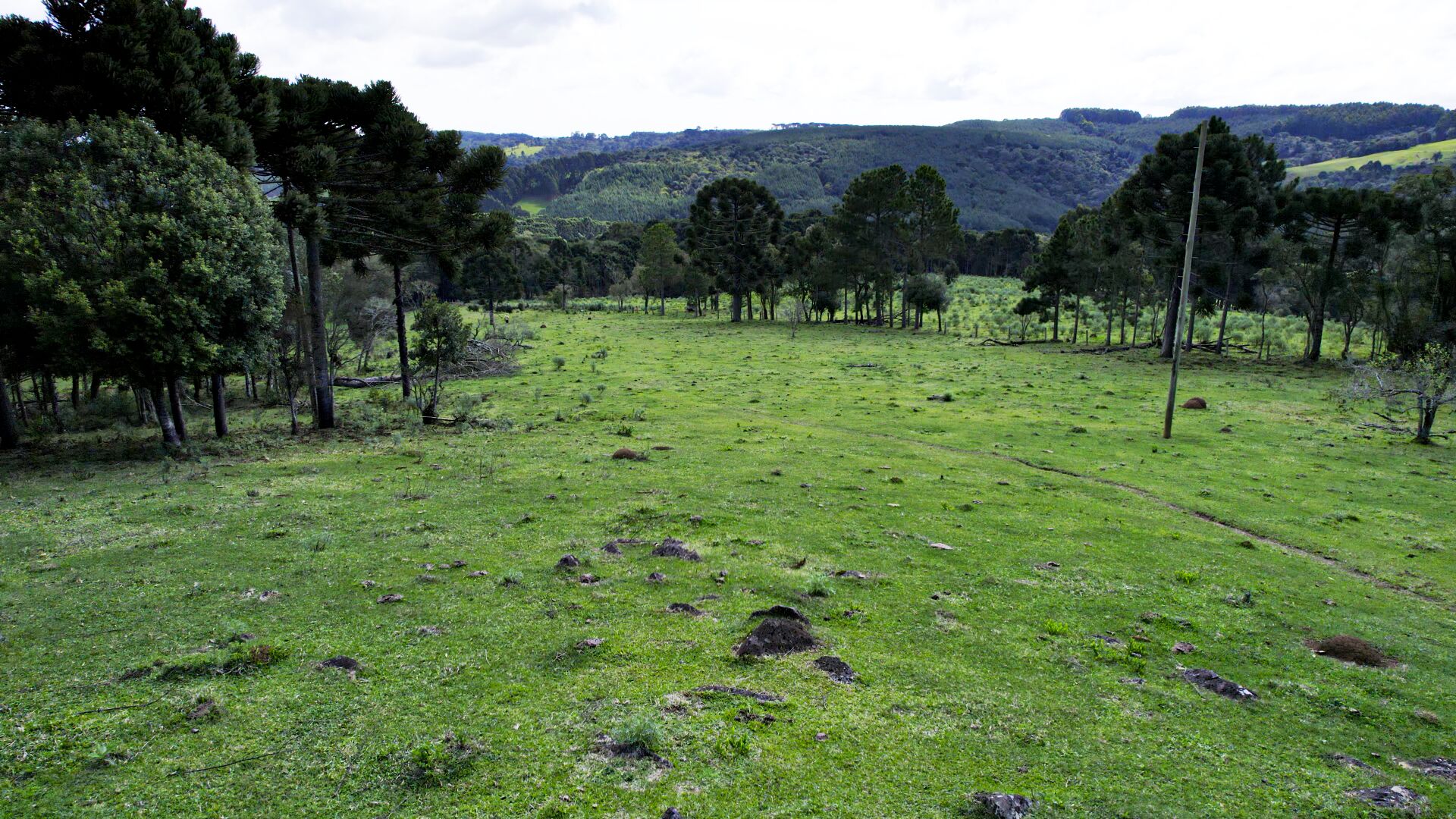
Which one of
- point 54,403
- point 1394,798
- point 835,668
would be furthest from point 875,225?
point 1394,798

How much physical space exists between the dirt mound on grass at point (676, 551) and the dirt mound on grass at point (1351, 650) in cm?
965

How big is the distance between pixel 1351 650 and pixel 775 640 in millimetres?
8199

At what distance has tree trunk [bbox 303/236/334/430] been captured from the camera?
87.6 feet

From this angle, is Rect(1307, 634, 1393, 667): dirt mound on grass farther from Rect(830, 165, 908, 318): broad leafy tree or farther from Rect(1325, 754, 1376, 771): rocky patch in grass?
Rect(830, 165, 908, 318): broad leafy tree

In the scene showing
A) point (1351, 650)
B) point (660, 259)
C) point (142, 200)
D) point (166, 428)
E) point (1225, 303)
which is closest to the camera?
point (1351, 650)

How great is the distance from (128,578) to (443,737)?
795 centimetres

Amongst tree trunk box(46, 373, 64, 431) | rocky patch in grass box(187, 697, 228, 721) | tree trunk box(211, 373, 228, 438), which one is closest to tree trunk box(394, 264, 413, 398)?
tree trunk box(211, 373, 228, 438)

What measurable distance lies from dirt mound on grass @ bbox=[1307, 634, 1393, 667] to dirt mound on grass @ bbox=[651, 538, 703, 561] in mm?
9651

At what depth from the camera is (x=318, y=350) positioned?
26875mm

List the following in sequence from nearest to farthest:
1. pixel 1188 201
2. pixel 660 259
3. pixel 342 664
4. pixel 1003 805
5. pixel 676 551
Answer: pixel 1003 805
pixel 342 664
pixel 676 551
pixel 1188 201
pixel 660 259

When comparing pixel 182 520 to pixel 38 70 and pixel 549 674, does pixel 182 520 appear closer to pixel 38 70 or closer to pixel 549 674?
pixel 549 674

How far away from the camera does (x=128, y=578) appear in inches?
449

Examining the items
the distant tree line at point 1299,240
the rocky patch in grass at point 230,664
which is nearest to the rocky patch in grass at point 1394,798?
the rocky patch in grass at point 230,664

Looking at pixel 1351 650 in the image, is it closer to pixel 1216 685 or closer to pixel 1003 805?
pixel 1216 685
